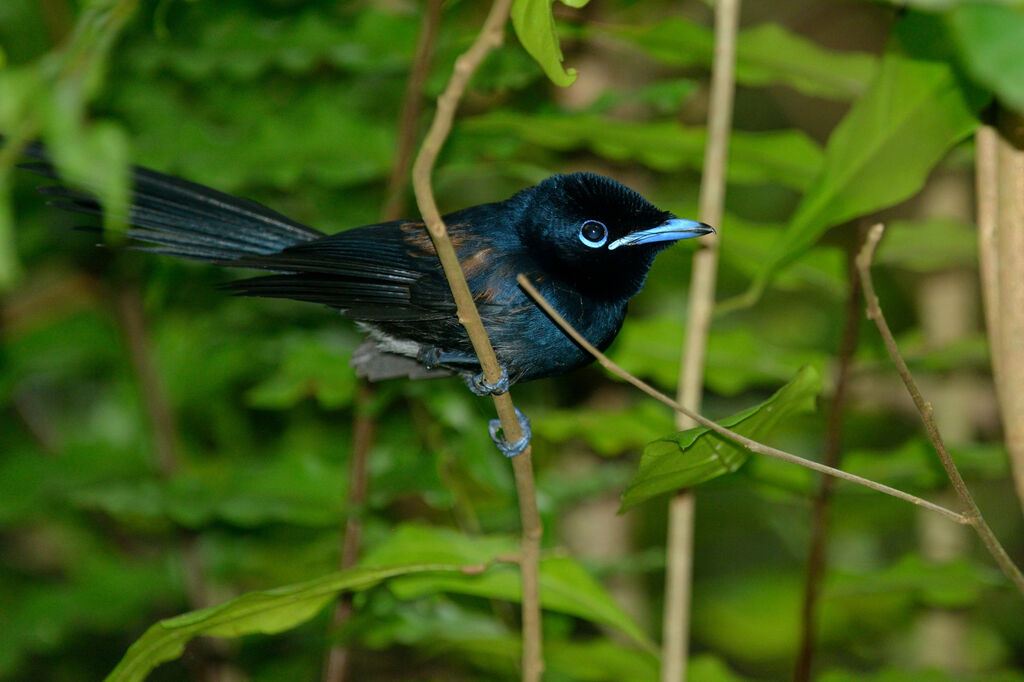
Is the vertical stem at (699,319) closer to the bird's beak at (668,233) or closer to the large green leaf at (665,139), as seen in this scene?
the bird's beak at (668,233)

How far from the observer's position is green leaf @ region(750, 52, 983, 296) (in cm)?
205

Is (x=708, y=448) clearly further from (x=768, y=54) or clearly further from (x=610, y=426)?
(x=768, y=54)

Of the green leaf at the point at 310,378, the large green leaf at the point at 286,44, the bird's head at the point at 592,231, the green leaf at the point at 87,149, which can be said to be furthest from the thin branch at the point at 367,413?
the green leaf at the point at 87,149

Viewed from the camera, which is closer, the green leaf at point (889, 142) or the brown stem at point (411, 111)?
the green leaf at point (889, 142)

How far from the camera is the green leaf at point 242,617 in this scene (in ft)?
6.24

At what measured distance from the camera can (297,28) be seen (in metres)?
3.11

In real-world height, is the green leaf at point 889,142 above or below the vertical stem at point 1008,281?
above

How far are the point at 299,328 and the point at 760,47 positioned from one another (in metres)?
1.72

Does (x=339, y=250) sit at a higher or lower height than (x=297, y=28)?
lower

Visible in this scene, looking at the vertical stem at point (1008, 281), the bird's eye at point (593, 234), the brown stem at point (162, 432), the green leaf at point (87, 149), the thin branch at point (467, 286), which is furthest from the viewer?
the brown stem at point (162, 432)

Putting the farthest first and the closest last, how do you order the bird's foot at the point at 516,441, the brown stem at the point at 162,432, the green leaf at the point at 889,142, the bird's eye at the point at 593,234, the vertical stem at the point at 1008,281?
the brown stem at the point at 162,432, the bird's eye at the point at 593,234, the bird's foot at the point at 516,441, the green leaf at the point at 889,142, the vertical stem at the point at 1008,281

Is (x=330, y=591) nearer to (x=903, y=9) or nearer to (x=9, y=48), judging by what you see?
(x=903, y=9)

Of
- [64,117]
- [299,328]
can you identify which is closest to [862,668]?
[299,328]

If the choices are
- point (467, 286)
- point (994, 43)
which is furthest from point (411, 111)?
point (994, 43)
